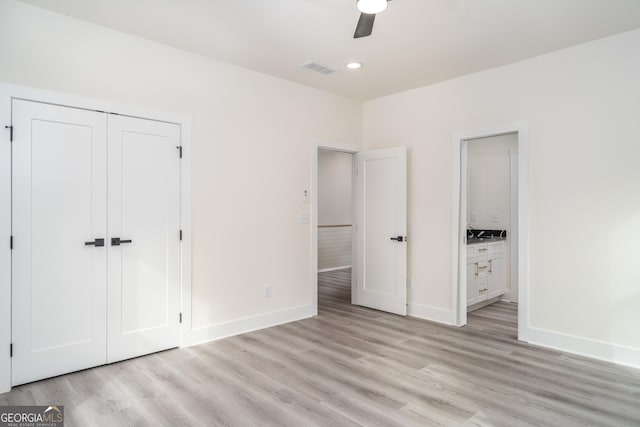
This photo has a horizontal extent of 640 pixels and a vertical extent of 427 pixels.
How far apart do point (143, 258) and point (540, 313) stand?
3762 millimetres

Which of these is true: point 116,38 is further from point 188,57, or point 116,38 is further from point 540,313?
point 540,313

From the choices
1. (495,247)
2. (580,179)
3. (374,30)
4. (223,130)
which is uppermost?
(374,30)

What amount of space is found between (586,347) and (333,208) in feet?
19.0

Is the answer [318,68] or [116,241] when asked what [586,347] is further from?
[116,241]

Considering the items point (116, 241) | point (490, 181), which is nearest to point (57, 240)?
point (116, 241)

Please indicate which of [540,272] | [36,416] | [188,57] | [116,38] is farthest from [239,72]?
[540,272]

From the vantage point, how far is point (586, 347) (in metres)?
3.48

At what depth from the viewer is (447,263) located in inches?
178

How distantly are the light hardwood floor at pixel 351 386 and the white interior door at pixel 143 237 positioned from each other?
0.23 m

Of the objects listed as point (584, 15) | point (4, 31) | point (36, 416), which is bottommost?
point (36, 416)

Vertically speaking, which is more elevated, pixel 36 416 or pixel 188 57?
pixel 188 57

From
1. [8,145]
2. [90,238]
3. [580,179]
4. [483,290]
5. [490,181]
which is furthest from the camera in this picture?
[490,181]

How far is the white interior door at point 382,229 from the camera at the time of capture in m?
4.81

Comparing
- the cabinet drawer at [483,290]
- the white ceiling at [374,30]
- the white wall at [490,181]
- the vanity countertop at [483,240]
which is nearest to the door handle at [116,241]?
the white ceiling at [374,30]
